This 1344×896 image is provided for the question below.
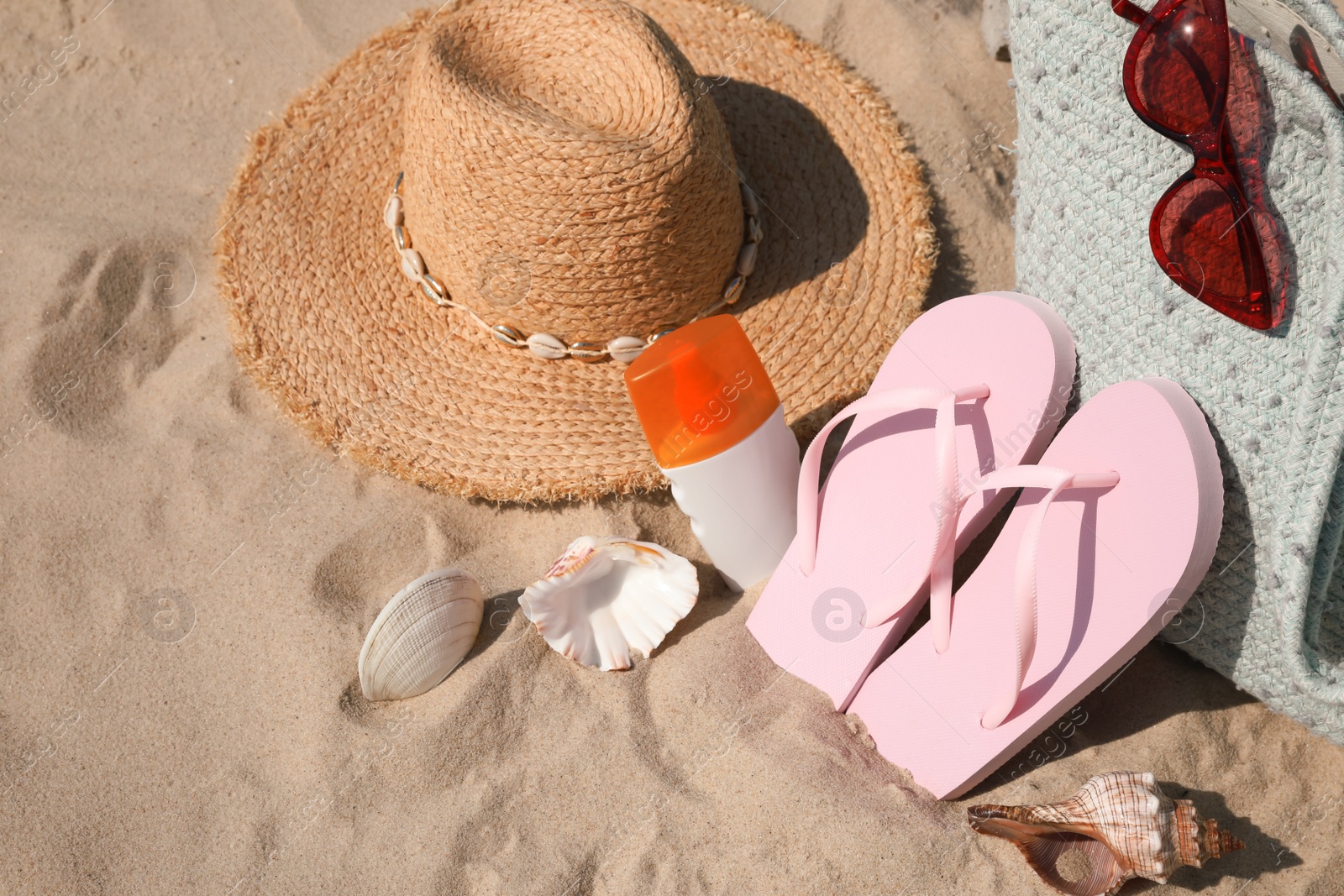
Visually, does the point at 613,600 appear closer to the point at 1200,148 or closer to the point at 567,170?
the point at 567,170

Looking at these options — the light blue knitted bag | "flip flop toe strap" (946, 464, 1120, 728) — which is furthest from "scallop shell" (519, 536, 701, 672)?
the light blue knitted bag

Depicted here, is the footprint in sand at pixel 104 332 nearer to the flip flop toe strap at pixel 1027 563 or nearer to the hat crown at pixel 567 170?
the hat crown at pixel 567 170

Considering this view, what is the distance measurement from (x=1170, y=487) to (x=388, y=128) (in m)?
1.42

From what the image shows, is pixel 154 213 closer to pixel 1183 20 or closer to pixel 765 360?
pixel 765 360

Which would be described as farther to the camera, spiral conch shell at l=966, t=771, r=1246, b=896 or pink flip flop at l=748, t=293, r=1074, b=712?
pink flip flop at l=748, t=293, r=1074, b=712

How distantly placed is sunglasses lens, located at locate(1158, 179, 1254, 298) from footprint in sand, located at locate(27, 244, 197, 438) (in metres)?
1.67

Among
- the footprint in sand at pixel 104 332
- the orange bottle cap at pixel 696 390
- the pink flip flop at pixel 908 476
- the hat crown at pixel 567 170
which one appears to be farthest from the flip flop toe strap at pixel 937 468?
the footprint in sand at pixel 104 332

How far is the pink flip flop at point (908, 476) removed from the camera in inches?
55.2

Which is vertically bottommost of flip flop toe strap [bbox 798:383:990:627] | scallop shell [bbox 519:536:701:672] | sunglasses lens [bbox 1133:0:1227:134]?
scallop shell [bbox 519:536:701:672]

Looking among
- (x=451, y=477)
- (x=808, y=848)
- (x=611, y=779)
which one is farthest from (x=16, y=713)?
(x=808, y=848)

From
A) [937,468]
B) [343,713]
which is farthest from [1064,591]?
[343,713]

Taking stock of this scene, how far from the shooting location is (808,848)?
1.30 m

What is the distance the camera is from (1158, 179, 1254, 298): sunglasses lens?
1156 mm

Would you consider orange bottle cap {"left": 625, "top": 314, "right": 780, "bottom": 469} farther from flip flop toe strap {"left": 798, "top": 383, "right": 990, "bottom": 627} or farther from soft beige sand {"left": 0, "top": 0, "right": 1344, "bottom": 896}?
soft beige sand {"left": 0, "top": 0, "right": 1344, "bottom": 896}
